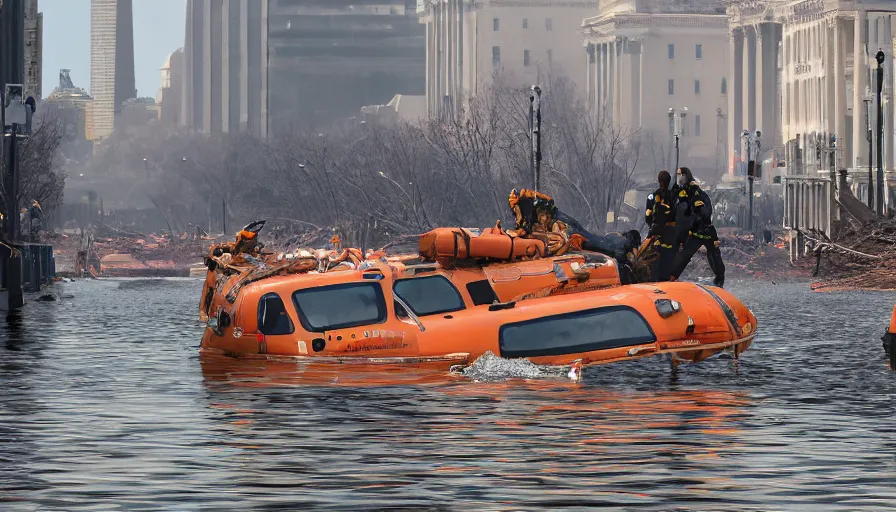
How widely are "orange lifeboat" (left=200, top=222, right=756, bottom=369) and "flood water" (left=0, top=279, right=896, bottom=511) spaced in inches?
15.3

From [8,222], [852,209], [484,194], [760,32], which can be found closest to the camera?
[8,222]

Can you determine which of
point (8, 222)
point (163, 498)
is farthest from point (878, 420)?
point (8, 222)

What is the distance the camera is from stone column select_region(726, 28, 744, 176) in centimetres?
17712

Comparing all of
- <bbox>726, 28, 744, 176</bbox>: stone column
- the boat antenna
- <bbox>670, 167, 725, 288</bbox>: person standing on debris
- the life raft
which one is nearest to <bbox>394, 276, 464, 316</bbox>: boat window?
the life raft

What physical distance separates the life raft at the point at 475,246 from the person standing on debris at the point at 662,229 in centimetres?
335

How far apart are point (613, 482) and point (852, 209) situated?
51406 mm

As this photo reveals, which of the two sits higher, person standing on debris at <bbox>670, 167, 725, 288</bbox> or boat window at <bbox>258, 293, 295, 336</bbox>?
person standing on debris at <bbox>670, 167, 725, 288</bbox>

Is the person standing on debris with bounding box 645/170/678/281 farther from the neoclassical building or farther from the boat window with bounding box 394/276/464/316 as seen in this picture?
the neoclassical building

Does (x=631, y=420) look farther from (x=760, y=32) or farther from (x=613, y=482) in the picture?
(x=760, y=32)

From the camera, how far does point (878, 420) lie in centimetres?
2061

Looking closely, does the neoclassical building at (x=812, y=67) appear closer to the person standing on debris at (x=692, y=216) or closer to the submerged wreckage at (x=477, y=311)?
the person standing on debris at (x=692, y=216)

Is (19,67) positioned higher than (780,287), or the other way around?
(19,67)

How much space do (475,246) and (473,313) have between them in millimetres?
1274

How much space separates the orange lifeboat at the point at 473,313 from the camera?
2394 cm
